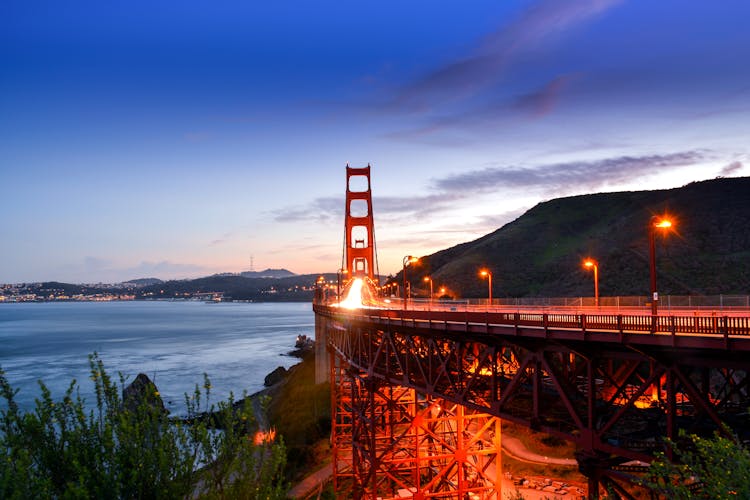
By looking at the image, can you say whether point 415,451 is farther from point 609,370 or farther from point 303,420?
point 303,420

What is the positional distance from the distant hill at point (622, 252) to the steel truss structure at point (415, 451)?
55447 mm

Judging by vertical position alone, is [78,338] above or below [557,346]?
below

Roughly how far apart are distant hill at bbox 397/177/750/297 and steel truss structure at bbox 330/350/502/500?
55447 mm

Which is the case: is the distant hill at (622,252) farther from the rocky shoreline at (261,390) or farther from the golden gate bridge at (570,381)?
the golden gate bridge at (570,381)

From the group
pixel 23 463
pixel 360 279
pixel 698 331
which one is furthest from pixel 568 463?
pixel 360 279

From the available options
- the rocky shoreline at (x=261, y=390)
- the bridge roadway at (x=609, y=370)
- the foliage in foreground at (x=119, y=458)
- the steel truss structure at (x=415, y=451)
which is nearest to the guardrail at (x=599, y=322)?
the bridge roadway at (x=609, y=370)

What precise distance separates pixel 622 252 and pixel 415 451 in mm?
83039

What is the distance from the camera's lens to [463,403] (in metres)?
21.7

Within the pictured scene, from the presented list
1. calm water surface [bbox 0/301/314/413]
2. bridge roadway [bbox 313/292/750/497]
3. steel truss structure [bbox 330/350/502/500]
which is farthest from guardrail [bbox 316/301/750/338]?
calm water surface [bbox 0/301/314/413]

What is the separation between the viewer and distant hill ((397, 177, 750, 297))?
8594 cm

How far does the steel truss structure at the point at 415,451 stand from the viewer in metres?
27.5

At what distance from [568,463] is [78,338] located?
536ft

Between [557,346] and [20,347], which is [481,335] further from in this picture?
[20,347]

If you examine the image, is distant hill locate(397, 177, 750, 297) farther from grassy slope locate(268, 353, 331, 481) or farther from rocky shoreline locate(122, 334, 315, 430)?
grassy slope locate(268, 353, 331, 481)
